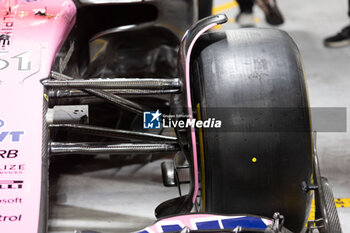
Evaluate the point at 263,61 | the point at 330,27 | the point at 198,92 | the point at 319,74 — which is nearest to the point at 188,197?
the point at 198,92

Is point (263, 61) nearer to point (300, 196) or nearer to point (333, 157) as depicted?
point (300, 196)

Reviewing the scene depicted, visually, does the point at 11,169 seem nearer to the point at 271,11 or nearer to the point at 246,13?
the point at 246,13

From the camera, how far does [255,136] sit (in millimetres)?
2055

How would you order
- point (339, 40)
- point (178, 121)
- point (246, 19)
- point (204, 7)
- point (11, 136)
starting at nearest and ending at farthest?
point (11, 136) < point (178, 121) < point (204, 7) < point (339, 40) < point (246, 19)

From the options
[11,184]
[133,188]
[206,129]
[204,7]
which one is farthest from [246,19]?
[11,184]

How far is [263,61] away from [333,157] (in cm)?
143

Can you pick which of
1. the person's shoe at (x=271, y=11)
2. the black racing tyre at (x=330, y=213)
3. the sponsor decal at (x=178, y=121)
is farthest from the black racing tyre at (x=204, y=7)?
the person's shoe at (x=271, y=11)

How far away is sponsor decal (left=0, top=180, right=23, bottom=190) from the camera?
6.38 feet

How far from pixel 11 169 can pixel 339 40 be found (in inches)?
151

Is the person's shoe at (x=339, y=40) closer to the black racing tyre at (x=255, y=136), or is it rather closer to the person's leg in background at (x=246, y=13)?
the person's leg in background at (x=246, y=13)

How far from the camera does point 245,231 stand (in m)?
1.82

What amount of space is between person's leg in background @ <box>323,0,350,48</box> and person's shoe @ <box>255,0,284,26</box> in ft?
2.27

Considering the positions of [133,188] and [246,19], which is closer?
[133,188]

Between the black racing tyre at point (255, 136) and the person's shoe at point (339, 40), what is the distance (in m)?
3.16
